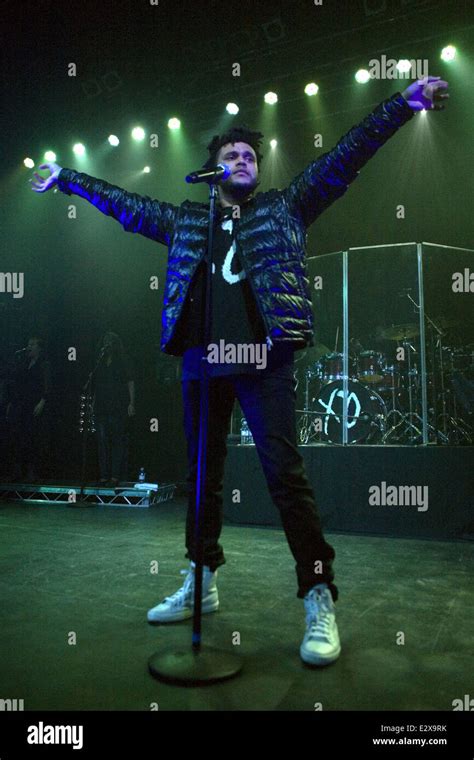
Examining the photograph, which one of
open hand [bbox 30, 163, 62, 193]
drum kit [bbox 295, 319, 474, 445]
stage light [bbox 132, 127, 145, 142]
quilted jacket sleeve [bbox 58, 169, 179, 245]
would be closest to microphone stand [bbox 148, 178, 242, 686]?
quilted jacket sleeve [bbox 58, 169, 179, 245]

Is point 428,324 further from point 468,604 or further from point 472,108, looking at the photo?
point 468,604

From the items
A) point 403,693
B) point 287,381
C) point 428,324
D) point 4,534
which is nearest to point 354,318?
point 428,324

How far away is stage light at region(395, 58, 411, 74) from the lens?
6040 millimetres

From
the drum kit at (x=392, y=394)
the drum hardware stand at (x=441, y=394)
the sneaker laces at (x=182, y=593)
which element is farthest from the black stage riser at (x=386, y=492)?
the sneaker laces at (x=182, y=593)

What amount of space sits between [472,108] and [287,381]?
6.76 metres

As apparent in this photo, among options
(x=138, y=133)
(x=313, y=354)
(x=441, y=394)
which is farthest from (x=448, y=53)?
(x=138, y=133)

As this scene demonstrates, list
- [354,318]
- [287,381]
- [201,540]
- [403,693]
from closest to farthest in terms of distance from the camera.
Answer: [403,693]
[201,540]
[287,381]
[354,318]

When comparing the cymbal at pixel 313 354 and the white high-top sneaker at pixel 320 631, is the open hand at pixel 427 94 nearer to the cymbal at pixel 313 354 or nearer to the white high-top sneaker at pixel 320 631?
the white high-top sneaker at pixel 320 631

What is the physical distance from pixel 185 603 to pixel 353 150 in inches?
77.1

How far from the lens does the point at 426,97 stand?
1866 mm

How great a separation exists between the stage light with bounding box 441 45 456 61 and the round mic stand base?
270 inches

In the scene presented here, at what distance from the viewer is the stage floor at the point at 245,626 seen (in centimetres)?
151

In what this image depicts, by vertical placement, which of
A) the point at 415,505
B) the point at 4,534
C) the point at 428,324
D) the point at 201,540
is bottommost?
the point at 4,534
